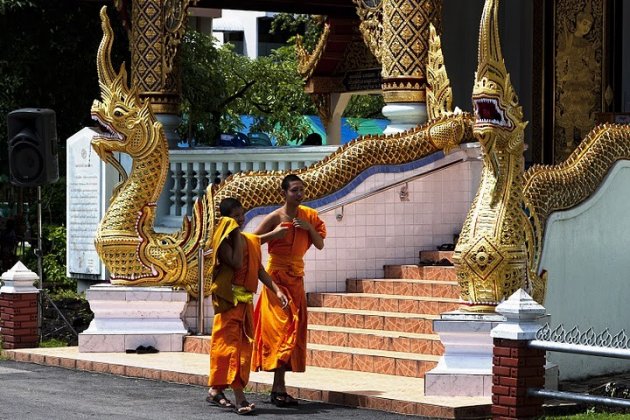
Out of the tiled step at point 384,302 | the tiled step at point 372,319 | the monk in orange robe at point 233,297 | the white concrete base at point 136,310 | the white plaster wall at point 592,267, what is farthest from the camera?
the white concrete base at point 136,310

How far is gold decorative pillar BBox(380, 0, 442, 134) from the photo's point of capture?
15.1 m

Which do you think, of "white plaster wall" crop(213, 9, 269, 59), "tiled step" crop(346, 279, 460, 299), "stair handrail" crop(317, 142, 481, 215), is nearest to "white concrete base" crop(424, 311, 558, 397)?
"tiled step" crop(346, 279, 460, 299)

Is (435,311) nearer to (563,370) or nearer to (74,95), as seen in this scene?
(563,370)

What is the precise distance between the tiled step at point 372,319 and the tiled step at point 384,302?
7 centimetres

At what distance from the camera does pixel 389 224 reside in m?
14.8

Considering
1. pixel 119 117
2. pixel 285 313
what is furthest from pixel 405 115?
pixel 285 313

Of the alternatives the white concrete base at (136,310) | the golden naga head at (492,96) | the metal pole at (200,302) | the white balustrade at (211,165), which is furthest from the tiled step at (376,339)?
the white balustrade at (211,165)

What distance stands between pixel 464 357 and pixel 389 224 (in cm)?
341

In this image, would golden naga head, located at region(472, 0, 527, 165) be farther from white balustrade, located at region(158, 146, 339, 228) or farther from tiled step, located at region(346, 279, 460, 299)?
white balustrade, located at region(158, 146, 339, 228)

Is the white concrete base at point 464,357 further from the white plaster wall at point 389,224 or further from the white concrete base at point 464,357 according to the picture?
the white plaster wall at point 389,224

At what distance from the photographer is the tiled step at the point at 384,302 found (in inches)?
529

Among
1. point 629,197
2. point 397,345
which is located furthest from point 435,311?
point 629,197

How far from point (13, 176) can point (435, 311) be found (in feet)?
14.2

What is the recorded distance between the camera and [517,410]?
10.4 metres
